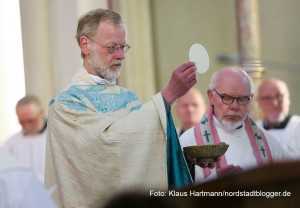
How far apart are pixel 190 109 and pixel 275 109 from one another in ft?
2.85

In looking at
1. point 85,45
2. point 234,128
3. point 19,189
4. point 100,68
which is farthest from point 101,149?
point 19,189

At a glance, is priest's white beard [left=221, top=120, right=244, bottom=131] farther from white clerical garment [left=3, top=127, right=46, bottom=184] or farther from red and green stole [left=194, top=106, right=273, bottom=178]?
white clerical garment [left=3, top=127, right=46, bottom=184]

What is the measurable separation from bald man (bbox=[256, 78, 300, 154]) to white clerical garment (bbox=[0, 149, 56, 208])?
23.1 ft

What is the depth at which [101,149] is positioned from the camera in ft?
19.9

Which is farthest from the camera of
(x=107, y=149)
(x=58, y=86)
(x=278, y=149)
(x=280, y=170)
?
(x=58, y=86)

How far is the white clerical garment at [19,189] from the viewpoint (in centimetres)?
366

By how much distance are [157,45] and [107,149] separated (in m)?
7.68

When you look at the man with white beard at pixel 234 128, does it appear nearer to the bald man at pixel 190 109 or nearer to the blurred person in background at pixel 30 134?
the bald man at pixel 190 109

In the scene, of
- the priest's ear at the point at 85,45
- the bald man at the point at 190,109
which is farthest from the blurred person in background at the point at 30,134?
the priest's ear at the point at 85,45

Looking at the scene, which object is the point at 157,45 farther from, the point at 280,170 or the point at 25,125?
the point at 280,170

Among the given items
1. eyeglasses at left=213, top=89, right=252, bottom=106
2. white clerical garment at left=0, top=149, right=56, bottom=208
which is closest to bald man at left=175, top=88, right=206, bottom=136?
eyeglasses at left=213, top=89, right=252, bottom=106

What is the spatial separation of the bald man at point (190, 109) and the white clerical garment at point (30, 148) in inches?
56.6

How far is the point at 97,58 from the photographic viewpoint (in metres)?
6.39

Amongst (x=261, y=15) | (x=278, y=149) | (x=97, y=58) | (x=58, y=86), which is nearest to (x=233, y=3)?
(x=261, y=15)
